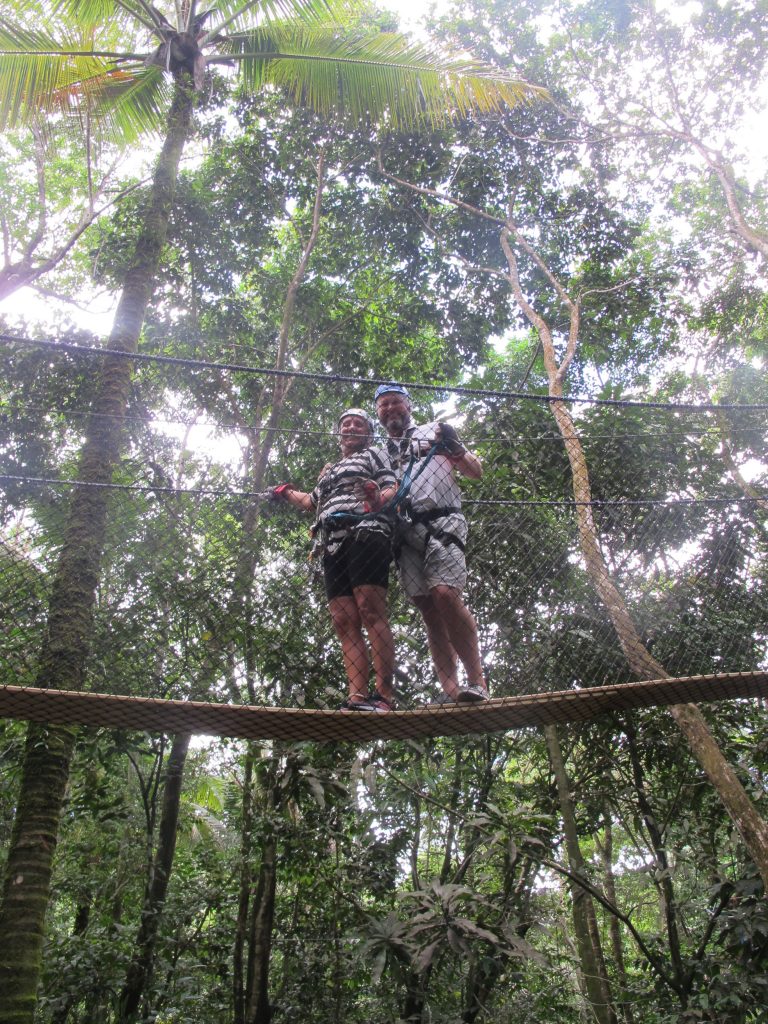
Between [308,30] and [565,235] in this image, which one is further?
[565,235]

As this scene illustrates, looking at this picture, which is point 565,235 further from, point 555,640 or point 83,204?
point 83,204

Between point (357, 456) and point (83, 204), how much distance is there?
6.35 metres

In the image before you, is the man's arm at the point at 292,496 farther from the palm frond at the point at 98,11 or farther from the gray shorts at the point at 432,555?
the palm frond at the point at 98,11

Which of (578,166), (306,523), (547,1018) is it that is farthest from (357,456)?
(578,166)

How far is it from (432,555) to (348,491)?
322 millimetres

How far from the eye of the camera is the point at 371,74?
11.4 ft

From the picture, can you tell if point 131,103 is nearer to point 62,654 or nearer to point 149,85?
point 149,85

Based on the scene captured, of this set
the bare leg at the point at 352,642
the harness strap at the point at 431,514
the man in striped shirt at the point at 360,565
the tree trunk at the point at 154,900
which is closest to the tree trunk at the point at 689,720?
the harness strap at the point at 431,514

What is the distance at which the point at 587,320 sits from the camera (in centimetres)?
525

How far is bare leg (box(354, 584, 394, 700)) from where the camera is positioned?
6.61 feet

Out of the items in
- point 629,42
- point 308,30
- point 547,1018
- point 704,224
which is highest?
point 629,42

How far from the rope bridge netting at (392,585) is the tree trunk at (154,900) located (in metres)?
0.80

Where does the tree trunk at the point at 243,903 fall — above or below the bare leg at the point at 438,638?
below

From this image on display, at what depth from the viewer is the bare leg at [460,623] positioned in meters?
2.01
